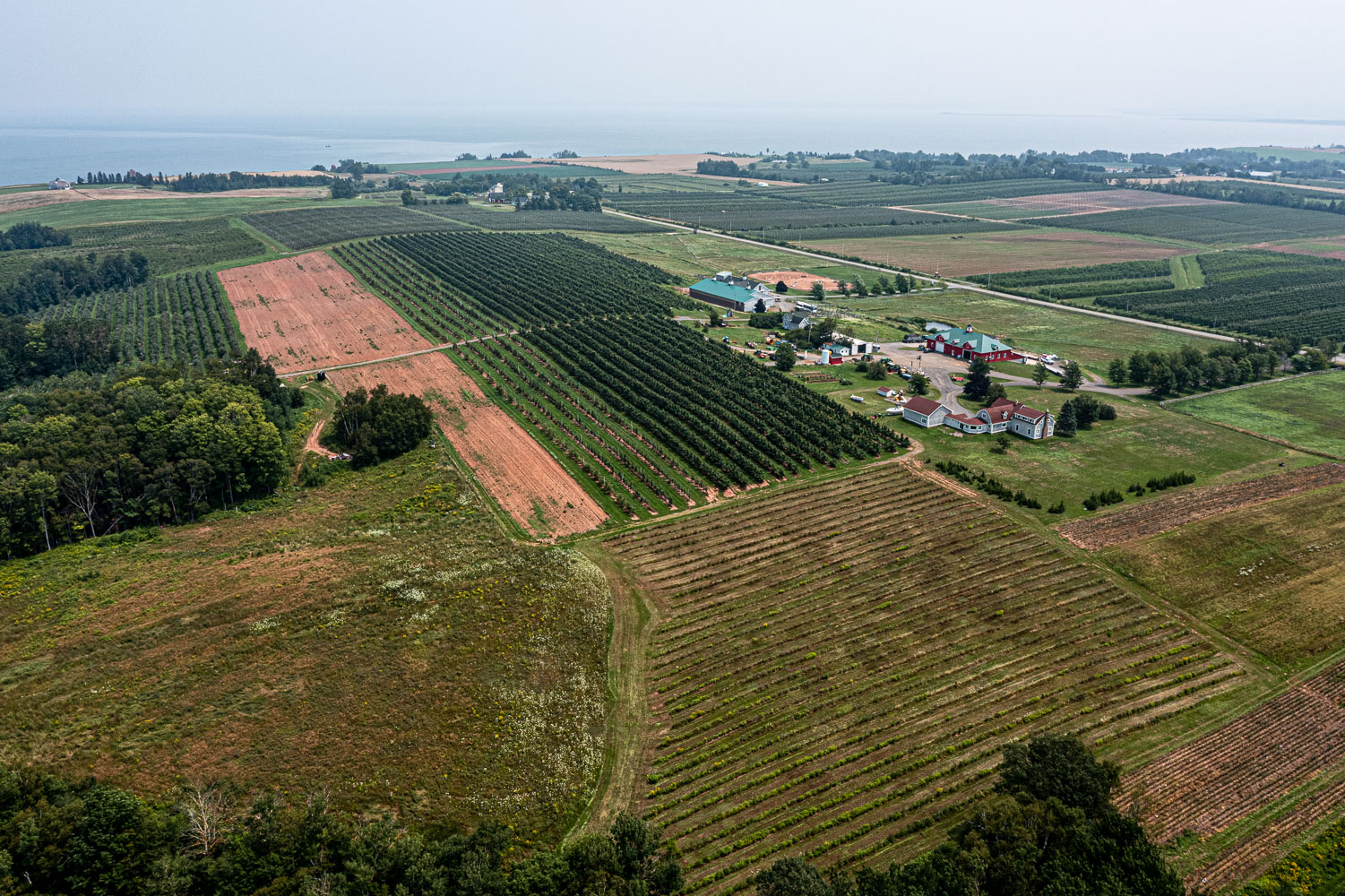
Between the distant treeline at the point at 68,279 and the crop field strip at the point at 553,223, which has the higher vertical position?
the crop field strip at the point at 553,223

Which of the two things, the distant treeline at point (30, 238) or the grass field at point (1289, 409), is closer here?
the grass field at point (1289, 409)

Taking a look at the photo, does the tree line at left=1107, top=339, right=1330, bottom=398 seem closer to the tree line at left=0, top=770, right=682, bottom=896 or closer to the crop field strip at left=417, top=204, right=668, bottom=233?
the tree line at left=0, top=770, right=682, bottom=896

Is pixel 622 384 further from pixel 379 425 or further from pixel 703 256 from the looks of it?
pixel 703 256

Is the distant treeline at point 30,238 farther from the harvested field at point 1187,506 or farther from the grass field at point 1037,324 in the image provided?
the harvested field at point 1187,506

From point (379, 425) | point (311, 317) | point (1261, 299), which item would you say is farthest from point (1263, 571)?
point (311, 317)

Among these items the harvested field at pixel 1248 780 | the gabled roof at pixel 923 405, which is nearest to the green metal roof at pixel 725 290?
the gabled roof at pixel 923 405

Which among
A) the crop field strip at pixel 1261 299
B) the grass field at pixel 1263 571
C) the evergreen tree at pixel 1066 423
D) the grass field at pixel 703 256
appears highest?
the grass field at pixel 703 256

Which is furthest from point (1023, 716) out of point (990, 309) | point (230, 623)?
point (990, 309)
